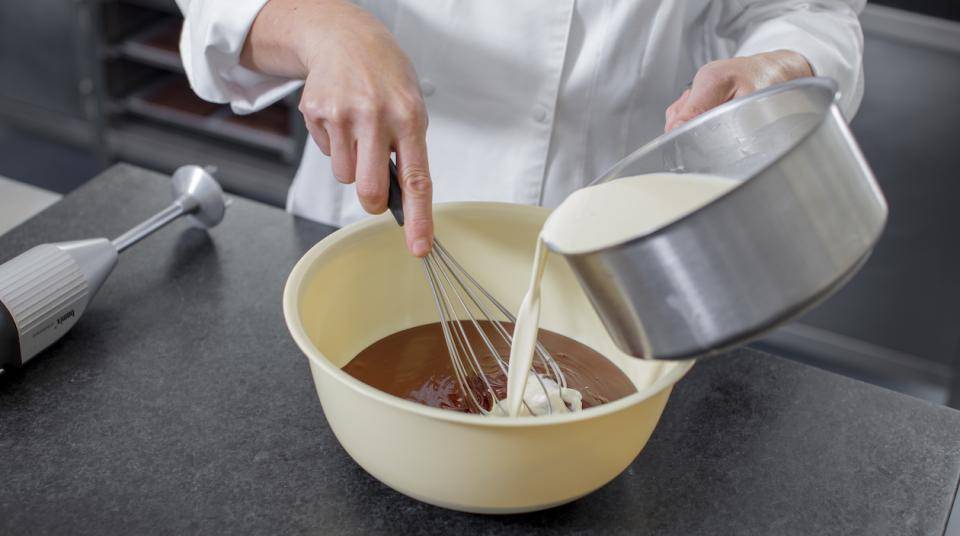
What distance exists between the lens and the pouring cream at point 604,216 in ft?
1.91

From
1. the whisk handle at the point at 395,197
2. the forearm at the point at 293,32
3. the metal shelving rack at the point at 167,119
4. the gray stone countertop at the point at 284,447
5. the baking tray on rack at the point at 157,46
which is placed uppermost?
the forearm at the point at 293,32

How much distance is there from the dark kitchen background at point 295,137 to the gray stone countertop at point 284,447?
0.93 metres

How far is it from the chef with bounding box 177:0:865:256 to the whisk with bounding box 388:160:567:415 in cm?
11

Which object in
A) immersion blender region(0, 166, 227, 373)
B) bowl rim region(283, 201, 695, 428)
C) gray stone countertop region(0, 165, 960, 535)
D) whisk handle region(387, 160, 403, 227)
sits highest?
whisk handle region(387, 160, 403, 227)

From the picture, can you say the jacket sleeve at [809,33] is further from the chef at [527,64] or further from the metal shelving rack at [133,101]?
the metal shelving rack at [133,101]

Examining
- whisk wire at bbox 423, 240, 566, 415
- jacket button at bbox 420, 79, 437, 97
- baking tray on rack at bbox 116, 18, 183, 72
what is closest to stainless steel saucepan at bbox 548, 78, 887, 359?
whisk wire at bbox 423, 240, 566, 415

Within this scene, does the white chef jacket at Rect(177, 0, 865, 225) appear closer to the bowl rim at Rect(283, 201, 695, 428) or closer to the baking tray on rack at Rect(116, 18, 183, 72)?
the bowl rim at Rect(283, 201, 695, 428)

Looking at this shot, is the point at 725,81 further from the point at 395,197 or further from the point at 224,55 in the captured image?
the point at 224,55

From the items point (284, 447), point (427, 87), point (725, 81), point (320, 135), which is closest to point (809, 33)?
point (725, 81)

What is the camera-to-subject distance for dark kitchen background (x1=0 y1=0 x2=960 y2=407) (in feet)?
5.05

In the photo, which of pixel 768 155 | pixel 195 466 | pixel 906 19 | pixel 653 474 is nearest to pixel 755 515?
pixel 653 474

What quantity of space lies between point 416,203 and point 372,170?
40 millimetres

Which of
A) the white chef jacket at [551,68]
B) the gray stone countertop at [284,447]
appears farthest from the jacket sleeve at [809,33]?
the gray stone countertop at [284,447]

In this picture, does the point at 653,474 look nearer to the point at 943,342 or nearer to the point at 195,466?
the point at 195,466
